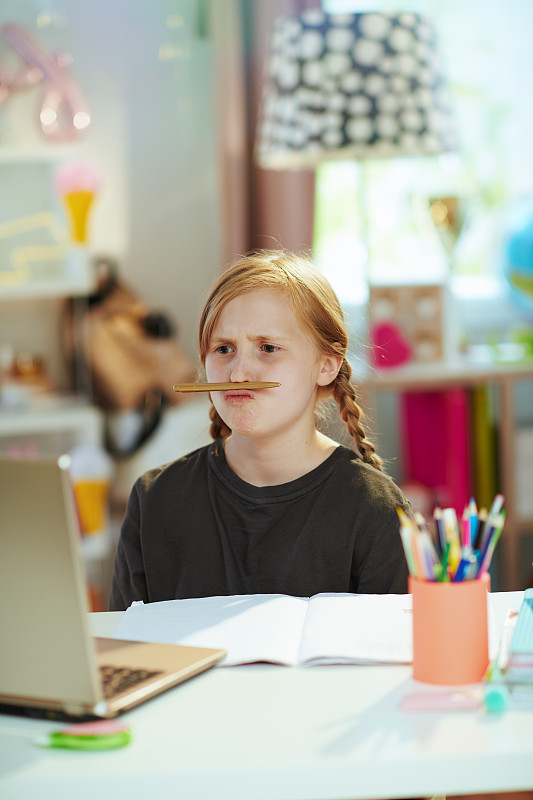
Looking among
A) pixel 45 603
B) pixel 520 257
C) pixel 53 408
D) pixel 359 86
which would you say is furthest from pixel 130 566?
pixel 520 257

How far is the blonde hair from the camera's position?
117cm

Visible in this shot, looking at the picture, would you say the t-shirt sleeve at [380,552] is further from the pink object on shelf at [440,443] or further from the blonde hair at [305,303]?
the pink object on shelf at [440,443]

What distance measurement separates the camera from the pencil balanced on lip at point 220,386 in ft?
3.44

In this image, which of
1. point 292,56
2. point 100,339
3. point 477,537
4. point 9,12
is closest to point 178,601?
point 477,537

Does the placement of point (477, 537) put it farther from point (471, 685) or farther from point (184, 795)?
point (184, 795)

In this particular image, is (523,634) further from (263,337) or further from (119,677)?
(263,337)

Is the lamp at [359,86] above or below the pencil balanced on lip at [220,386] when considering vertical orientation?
above

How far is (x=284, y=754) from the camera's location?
0.64m

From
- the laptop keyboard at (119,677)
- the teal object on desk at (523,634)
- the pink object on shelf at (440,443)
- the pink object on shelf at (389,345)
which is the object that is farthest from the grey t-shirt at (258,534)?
the pink object on shelf at (440,443)

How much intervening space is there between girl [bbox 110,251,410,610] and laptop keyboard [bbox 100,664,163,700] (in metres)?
0.35

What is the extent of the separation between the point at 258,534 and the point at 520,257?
1.64 meters

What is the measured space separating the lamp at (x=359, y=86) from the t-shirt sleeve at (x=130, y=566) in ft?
3.51

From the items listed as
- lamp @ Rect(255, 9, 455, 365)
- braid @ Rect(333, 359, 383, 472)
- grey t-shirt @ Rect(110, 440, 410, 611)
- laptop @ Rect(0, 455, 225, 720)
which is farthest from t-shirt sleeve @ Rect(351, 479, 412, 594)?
lamp @ Rect(255, 9, 455, 365)

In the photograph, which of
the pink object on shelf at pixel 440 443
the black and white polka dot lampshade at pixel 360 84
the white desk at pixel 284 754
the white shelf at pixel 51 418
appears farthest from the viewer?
the pink object on shelf at pixel 440 443
